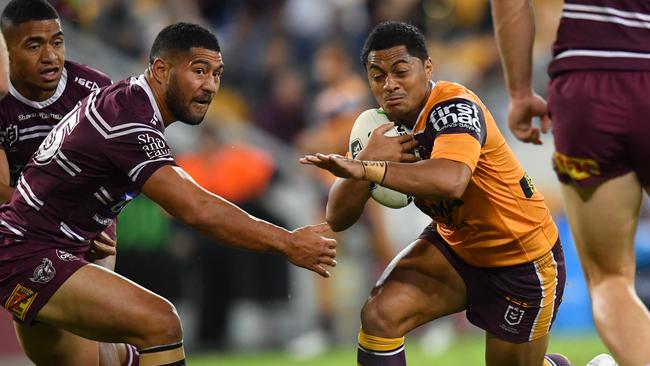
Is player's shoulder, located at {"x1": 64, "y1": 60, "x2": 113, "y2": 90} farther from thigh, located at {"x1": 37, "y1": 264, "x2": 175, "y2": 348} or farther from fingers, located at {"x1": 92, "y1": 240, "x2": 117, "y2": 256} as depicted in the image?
thigh, located at {"x1": 37, "y1": 264, "x2": 175, "y2": 348}

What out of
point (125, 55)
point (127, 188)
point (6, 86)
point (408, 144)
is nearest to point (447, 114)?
point (408, 144)

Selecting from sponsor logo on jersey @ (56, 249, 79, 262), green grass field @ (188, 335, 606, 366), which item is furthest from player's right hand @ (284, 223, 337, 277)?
green grass field @ (188, 335, 606, 366)

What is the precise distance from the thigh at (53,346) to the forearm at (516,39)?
9.24 feet

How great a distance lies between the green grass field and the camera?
32.9ft

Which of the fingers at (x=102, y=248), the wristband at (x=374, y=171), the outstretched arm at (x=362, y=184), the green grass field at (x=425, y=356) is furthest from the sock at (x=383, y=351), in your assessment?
the green grass field at (x=425, y=356)

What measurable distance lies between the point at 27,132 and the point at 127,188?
97 cm

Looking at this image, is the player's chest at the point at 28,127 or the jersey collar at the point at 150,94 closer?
the jersey collar at the point at 150,94

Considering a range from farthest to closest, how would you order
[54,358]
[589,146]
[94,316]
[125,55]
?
[125,55], [54,358], [94,316], [589,146]

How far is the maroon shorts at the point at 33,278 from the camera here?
5152 mm

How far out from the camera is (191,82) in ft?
17.2

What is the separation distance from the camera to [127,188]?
17.5ft

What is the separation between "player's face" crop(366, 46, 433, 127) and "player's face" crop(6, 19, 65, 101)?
5.87 feet

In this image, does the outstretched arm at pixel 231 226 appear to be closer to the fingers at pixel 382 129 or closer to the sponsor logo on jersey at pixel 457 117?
the fingers at pixel 382 129

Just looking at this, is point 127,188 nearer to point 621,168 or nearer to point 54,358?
point 54,358
